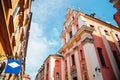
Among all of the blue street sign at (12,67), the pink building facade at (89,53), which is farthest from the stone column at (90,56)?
the blue street sign at (12,67)

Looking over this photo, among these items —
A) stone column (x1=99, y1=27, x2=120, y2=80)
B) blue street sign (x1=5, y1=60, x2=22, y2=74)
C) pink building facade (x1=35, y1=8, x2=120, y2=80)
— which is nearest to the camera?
blue street sign (x1=5, y1=60, x2=22, y2=74)

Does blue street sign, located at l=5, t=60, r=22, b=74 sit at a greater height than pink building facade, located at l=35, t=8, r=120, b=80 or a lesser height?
lesser

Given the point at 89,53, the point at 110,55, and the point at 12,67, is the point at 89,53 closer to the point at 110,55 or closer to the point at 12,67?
the point at 110,55

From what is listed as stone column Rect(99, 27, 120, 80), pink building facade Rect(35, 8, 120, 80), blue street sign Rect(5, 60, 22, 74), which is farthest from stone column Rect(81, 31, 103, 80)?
blue street sign Rect(5, 60, 22, 74)

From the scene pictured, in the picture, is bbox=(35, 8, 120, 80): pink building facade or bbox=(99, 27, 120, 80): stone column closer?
bbox=(35, 8, 120, 80): pink building facade

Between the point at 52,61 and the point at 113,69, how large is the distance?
37.4 feet

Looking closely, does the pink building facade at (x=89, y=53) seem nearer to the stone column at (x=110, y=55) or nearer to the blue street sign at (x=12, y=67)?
the stone column at (x=110, y=55)

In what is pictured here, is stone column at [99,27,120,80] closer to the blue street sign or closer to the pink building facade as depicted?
the pink building facade

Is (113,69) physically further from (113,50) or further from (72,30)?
(72,30)

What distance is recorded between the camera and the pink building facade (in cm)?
1711

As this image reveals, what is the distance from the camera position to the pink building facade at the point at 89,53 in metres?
17.1

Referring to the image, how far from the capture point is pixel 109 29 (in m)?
24.5

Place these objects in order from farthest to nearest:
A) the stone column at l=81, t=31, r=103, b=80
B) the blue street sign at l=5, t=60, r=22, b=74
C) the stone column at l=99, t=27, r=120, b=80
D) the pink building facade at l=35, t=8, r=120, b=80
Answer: the stone column at l=99, t=27, r=120, b=80
the pink building facade at l=35, t=8, r=120, b=80
the stone column at l=81, t=31, r=103, b=80
the blue street sign at l=5, t=60, r=22, b=74

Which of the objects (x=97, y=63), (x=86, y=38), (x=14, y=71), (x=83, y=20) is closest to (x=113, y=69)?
(x=97, y=63)
